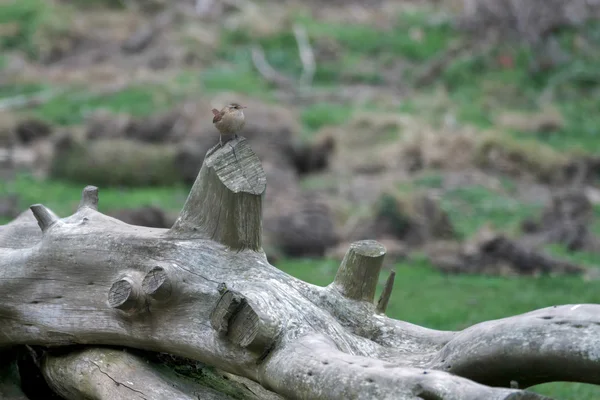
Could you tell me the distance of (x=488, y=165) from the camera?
15.2 m

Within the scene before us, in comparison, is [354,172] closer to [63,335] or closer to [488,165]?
[488,165]

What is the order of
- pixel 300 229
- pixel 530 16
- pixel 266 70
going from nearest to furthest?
pixel 300 229
pixel 530 16
pixel 266 70

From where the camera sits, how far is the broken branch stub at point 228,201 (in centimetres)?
484

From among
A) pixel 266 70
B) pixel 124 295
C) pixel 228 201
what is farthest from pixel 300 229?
pixel 266 70

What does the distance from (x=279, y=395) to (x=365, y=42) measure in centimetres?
1777

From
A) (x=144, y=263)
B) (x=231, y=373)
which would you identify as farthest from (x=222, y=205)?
(x=231, y=373)

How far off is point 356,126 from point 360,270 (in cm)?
1226

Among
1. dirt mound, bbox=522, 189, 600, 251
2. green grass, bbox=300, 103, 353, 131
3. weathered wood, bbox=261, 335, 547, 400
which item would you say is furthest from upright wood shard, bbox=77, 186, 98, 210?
green grass, bbox=300, 103, 353, 131

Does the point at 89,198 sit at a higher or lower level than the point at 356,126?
lower

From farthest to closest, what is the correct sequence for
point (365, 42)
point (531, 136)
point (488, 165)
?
point (365, 42) → point (531, 136) → point (488, 165)

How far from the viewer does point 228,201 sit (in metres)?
4.83

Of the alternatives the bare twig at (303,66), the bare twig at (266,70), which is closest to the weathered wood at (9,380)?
the bare twig at (303,66)

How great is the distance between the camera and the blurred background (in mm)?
11156

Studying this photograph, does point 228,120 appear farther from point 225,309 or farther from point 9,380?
point 9,380
